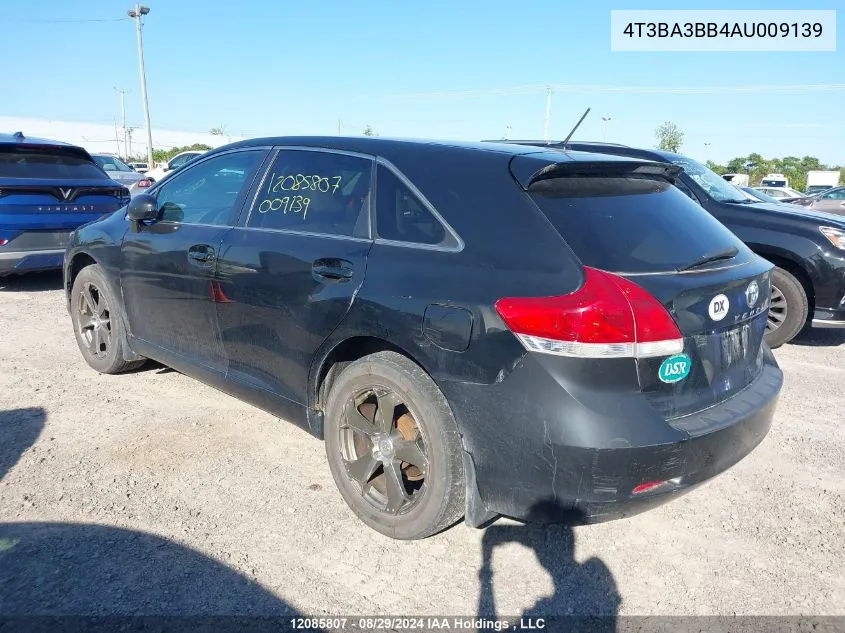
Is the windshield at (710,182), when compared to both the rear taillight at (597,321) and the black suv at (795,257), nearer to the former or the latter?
the black suv at (795,257)

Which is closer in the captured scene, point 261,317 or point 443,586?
point 443,586

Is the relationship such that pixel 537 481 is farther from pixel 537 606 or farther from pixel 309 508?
pixel 309 508

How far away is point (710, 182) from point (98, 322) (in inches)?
221

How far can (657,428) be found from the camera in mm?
2287

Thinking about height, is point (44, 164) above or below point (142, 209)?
above

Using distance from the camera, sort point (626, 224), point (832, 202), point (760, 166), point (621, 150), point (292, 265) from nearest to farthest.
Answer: point (626, 224), point (292, 265), point (621, 150), point (832, 202), point (760, 166)

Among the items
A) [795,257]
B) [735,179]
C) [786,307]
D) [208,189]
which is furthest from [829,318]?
[735,179]

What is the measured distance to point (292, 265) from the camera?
10.2 ft

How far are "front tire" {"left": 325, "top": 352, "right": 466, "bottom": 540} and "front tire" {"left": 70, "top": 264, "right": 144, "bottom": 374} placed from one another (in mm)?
2212

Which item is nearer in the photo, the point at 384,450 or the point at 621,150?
the point at 384,450

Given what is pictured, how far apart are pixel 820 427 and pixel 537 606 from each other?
272 centimetres

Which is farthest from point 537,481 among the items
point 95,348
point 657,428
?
point 95,348

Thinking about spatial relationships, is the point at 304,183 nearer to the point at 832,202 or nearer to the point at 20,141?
the point at 20,141

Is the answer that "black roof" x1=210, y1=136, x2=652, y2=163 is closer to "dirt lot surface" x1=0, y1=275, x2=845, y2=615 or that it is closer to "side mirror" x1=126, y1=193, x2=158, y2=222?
"side mirror" x1=126, y1=193, x2=158, y2=222
